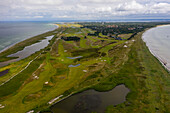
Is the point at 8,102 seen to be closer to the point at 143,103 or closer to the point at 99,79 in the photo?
the point at 99,79

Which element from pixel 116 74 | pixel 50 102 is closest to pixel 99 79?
pixel 116 74

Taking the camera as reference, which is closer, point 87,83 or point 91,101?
point 91,101

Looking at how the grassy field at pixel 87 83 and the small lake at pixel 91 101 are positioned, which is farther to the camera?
the grassy field at pixel 87 83

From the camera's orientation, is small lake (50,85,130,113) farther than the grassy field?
No

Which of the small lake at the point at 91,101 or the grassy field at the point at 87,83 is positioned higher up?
the grassy field at the point at 87,83

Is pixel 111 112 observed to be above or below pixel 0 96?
below

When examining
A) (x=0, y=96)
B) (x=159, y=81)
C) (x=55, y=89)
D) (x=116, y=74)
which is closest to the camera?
(x=0, y=96)

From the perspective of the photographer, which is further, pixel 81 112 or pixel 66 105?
pixel 66 105

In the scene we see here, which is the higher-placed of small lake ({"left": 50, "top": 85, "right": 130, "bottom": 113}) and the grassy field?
the grassy field
